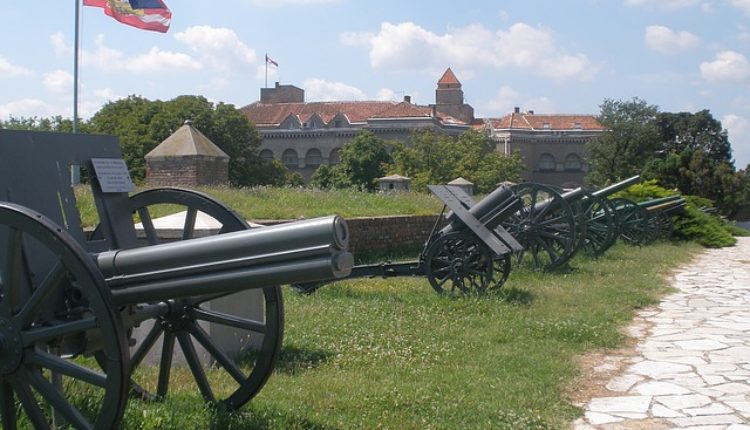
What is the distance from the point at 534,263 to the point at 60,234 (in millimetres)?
10367

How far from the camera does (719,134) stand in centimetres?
6212

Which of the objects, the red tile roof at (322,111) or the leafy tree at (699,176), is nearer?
the leafy tree at (699,176)

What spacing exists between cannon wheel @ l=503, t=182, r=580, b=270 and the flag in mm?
13990

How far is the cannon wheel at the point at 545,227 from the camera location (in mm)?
13070

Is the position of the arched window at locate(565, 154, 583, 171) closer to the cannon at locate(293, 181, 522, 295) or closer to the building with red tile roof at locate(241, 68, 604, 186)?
the building with red tile roof at locate(241, 68, 604, 186)

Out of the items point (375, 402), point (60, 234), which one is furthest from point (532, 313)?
point (60, 234)

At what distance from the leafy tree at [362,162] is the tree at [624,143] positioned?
55.0ft

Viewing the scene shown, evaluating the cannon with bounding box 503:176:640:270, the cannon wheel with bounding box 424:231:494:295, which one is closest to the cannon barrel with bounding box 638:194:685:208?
the cannon with bounding box 503:176:640:270

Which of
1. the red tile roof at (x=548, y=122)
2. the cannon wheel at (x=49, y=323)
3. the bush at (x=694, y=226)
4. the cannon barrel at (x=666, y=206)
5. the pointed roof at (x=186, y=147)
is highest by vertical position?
the red tile roof at (x=548, y=122)

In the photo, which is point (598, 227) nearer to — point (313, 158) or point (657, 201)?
point (657, 201)

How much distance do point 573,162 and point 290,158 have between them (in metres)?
28.5

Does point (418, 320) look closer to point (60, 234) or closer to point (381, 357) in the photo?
point (381, 357)

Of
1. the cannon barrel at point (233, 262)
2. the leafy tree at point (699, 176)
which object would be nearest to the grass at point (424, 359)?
the cannon barrel at point (233, 262)

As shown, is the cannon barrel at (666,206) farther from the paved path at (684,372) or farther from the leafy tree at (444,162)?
the leafy tree at (444,162)
